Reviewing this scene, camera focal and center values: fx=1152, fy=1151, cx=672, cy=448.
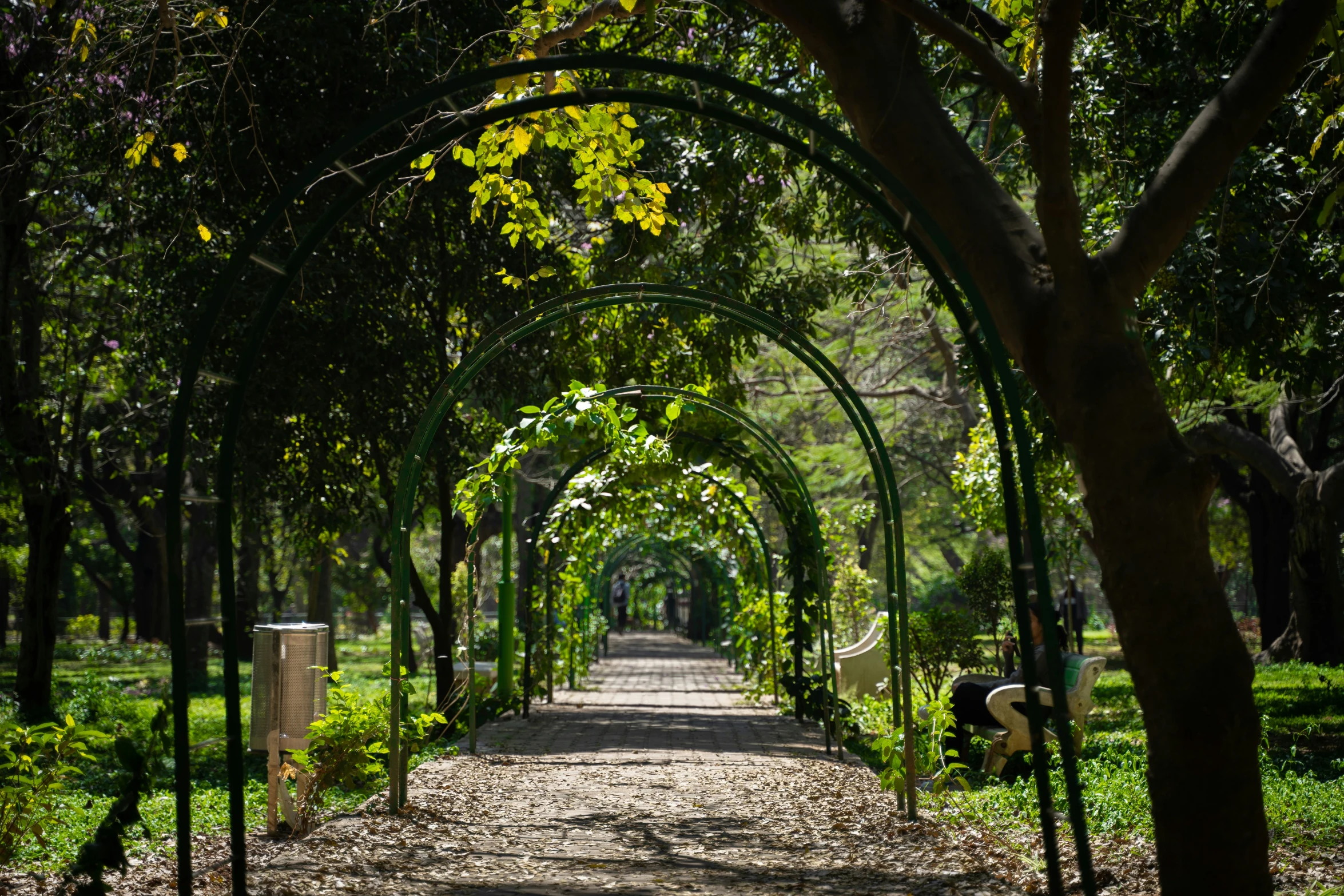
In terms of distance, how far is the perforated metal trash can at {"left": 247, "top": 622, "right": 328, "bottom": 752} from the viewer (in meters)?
5.06

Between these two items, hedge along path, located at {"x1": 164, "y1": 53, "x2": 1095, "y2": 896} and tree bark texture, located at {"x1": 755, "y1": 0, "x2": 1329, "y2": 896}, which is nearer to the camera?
tree bark texture, located at {"x1": 755, "y1": 0, "x2": 1329, "y2": 896}

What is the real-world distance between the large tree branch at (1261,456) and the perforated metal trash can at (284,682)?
9.04m

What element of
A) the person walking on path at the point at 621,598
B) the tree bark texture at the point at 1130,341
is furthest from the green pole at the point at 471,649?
the person walking on path at the point at 621,598

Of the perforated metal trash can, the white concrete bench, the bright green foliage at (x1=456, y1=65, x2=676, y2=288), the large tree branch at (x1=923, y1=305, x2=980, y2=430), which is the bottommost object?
the white concrete bench

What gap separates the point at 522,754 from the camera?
27.0 ft

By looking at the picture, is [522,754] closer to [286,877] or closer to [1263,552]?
[286,877]

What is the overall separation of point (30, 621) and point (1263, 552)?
15339 mm

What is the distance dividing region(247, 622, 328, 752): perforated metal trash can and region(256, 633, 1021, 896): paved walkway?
0.48 m

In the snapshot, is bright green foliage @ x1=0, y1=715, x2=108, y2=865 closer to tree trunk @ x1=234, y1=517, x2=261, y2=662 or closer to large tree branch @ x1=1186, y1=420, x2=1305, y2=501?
tree trunk @ x1=234, y1=517, x2=261, y2=662

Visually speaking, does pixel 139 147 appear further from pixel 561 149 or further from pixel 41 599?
pixel 41 599

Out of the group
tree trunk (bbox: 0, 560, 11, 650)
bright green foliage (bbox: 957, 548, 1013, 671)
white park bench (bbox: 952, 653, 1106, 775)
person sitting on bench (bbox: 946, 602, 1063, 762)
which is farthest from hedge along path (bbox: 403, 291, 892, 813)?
tree trunk (bbox: 0, 560, 11, 650)

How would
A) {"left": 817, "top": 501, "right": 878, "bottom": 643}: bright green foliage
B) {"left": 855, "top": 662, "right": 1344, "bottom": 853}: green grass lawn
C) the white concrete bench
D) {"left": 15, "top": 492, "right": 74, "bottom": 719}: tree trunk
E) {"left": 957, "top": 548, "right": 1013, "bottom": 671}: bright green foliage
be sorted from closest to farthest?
1. {"left": 855, "top": 662, "right": 1344, "bottom": 853}: green grass lawn
2. {"left": 15, "top": 492, "right": 74, "bottom": 719}: tree trunk
3. {"left": 957, "top": 548, "right": 1013, "bottom": 671}: bright green foliage
4. the white concrete bench
5. {"left": 817, "top": 501, "right": 878, "bottom": 643}: bright green foliage

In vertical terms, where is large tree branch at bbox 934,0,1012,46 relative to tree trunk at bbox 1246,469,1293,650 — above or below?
above

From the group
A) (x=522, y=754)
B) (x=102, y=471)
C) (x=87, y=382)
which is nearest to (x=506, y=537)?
(x=522, y=754)
